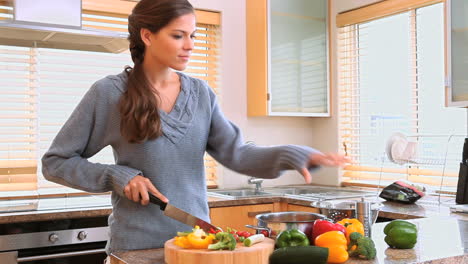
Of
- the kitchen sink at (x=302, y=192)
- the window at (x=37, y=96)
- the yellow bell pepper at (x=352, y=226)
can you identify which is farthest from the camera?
the kitchen sink at (x=302, y=192)

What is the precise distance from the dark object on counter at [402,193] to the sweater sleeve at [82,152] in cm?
186

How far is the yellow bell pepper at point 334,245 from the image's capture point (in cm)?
139

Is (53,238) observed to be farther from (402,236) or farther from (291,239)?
(402,236)

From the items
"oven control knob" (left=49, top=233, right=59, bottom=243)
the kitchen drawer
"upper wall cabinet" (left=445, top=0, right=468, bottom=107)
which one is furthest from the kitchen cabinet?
"upper wall cabinet" (left=445, top=0, right=468, bottom=107)

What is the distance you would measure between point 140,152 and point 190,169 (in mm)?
152

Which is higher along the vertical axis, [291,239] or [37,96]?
[37,96]

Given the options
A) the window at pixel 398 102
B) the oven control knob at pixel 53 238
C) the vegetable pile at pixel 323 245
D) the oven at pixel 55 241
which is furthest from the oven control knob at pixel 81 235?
the window at pixel 398 102

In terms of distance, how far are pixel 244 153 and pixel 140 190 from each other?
1.17 feet

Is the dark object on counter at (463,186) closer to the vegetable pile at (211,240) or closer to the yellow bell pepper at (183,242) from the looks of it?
the vegetable pile at (211,240)

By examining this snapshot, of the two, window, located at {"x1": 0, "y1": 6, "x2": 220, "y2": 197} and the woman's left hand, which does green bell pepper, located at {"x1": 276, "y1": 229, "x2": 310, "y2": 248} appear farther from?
window, located at {"x1": 0, "y1": 6, "x2": 220, "y2": 197}

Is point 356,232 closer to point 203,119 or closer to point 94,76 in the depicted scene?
point 203,119

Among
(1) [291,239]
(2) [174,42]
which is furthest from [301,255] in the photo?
(2) [174,42]

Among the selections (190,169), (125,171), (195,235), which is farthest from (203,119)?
(195,235)

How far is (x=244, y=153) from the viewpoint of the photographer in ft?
5.47
